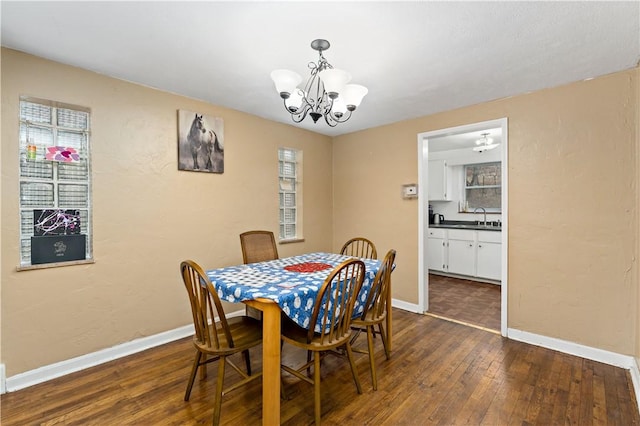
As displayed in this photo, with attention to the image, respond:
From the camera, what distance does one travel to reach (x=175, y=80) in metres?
2.61

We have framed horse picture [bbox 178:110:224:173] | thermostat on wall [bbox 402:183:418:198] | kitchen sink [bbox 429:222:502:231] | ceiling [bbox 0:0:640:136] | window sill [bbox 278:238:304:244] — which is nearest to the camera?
ceiling [bbox 0:0:640:136]

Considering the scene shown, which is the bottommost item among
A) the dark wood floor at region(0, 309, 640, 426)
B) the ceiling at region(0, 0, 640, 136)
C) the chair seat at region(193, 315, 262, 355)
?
the dark wood floor at region(0, 309, 640, 426)

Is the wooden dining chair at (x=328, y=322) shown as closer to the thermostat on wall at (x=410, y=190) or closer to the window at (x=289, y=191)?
the thermostat on wall at (x=410, y=190)

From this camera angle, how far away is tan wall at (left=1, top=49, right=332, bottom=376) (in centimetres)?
212

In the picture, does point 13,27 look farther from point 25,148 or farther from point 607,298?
point 607,298

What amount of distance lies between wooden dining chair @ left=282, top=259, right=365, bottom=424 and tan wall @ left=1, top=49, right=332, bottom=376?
157 centimetres

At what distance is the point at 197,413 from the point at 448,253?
460 cm

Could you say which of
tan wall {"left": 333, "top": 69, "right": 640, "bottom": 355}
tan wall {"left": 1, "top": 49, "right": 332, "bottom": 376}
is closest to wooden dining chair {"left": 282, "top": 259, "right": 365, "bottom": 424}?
tan wall {"left": 1, "top": 49, "right": 332, "bottom": 376}

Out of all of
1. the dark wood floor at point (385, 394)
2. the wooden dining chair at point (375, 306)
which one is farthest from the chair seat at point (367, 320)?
the dark wood floor at point (385, 394)

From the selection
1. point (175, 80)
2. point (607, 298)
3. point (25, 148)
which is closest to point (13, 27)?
point (25, 148)

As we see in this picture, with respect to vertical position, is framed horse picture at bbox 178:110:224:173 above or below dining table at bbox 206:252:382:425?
above

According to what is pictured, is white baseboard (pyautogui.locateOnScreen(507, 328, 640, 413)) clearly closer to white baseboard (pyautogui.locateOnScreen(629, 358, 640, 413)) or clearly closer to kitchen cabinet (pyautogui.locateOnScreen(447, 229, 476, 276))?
white baseboard (pyautogui.locateOnScreen(629, 358, 640, 413))

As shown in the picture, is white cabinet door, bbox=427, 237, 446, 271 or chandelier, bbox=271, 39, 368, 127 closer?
chandelier, bbox=271, 39, 368, 127

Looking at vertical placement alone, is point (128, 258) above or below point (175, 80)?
below
